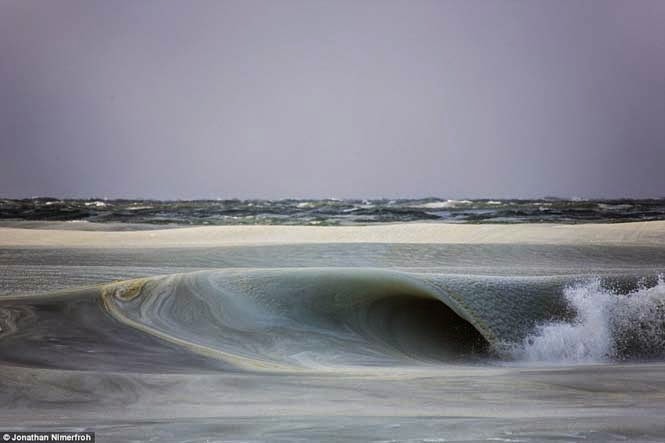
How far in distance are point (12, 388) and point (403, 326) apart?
131 centimetres

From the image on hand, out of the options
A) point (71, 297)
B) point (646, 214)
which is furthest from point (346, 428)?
point (646, 214)

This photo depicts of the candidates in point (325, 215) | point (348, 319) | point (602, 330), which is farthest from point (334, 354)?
point (325, 215)

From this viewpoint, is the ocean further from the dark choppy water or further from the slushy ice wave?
the dark choppy water

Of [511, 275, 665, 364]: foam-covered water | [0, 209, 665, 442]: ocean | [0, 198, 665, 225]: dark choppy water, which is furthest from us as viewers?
[0, 198, 665, 225]: dark choppy water

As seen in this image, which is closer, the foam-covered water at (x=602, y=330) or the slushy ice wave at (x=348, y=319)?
Answer: the slushy ice wave at (x=348, y=319)

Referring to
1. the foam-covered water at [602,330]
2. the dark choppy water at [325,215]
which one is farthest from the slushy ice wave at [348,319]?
the dark choppy water at [325,215]

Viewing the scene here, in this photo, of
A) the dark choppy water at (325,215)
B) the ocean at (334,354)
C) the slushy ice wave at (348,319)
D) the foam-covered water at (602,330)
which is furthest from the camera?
the dark choppy water at (325,215)

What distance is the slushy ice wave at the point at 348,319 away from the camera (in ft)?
7.83

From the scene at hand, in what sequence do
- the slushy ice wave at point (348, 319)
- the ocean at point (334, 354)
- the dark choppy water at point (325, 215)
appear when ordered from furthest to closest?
1. the dark choppy water at point (325, 215)
2. the slushy ice wave at point (348, 319)
3. the ocean at point (334, 354)

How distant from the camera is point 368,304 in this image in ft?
9.33

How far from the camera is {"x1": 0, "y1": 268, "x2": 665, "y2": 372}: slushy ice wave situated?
2.39 metres

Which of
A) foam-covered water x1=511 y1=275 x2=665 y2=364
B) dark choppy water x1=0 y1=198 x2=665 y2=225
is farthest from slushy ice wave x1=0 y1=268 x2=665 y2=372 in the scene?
dark choppy water x1=0 y1=198 x2=665 y2=225

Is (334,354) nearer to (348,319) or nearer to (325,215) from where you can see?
(348,319)

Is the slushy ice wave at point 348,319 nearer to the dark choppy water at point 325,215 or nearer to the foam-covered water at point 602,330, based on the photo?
the foam-covered water at point 602,330
